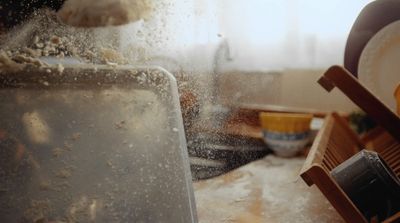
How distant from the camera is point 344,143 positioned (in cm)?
113

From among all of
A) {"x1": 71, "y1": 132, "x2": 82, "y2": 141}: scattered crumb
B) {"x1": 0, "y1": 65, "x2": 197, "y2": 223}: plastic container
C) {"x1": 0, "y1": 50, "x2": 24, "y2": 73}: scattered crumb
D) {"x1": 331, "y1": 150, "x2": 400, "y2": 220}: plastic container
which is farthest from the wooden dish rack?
{"x1": 0, "y1": 50, "x2": 24, "y2": 73}: scattered crumb

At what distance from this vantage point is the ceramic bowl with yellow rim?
1.26 m

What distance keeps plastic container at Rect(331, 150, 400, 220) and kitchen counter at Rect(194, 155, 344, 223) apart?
15 centimetres

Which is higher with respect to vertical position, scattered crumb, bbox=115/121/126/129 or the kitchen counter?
scattered crumb, bbox=115/121/126/129

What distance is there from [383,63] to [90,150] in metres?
0.83

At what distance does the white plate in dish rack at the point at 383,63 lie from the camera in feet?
3.00

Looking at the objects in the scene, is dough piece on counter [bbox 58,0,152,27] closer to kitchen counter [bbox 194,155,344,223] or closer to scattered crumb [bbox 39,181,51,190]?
scattered crumb [bbox 39,181,51,190]

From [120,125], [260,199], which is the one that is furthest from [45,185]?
[260,199]

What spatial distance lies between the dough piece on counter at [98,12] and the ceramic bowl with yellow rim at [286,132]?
791 mm

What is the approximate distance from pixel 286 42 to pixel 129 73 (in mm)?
983

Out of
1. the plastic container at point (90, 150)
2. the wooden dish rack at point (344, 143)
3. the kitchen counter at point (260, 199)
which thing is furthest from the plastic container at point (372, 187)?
the plastic container at point (90, 150)

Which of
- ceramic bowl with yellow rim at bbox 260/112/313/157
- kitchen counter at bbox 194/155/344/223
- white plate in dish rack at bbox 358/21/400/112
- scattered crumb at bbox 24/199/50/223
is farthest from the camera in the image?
ceramic bowl with yellow rim at bbox 260/112/313/157

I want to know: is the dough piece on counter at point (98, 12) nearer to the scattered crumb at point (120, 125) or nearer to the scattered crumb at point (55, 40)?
the scattered crumb at point (55, 40)

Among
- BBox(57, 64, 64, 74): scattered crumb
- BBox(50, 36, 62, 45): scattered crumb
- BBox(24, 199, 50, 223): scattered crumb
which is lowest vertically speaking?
BBox(24, 199, 50, 223): scattered crumb
